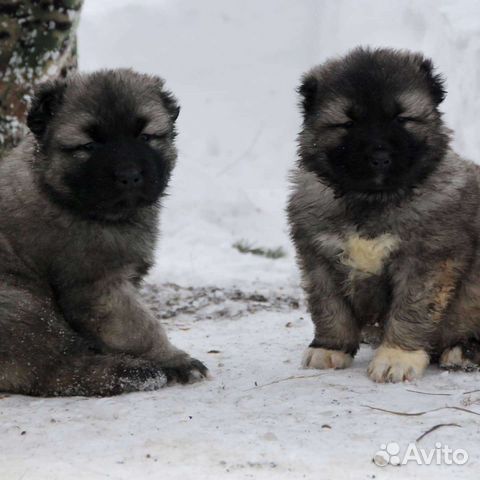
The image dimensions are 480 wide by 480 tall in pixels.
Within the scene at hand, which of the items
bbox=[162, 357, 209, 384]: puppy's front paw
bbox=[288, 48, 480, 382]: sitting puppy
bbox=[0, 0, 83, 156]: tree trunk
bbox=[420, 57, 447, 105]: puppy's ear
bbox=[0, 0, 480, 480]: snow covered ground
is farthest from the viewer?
bbox=[0, 0, 83, 156]: tree trunk

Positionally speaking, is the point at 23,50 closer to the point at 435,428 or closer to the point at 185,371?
the point at 185,371

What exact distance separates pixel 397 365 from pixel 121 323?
125 cm

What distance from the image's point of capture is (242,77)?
12047mm

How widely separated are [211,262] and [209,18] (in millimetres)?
5094

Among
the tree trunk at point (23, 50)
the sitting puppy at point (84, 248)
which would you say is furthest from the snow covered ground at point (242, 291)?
the tree trunk at point (23, 50)

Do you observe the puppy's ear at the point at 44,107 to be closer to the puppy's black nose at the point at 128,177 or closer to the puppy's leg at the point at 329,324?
the puppy's black nose at the point at 128,177

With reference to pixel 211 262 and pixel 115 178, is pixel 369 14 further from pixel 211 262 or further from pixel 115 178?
pixel 115 178

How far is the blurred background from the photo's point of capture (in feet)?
29.5

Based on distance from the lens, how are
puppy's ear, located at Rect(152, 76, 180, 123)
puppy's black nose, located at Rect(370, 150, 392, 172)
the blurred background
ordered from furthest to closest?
the blurred background, puppy's ear, located at Rect(152, 76, 180, 123), puppy's black nose, located at Rect(370, 150, 392, 172)

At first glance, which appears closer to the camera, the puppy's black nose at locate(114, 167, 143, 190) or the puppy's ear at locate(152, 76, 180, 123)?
the puppy's black nose at locate(114, 167, 143, 190)

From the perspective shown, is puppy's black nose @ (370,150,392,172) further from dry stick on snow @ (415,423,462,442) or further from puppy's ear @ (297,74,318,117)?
dry stick on snow @ (415,423,462,442)

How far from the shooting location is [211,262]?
8156 mm

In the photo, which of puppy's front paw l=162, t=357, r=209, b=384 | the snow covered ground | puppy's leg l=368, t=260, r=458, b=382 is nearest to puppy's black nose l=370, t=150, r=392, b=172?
puppy's leg l=368, t=260, r=458, b=382
